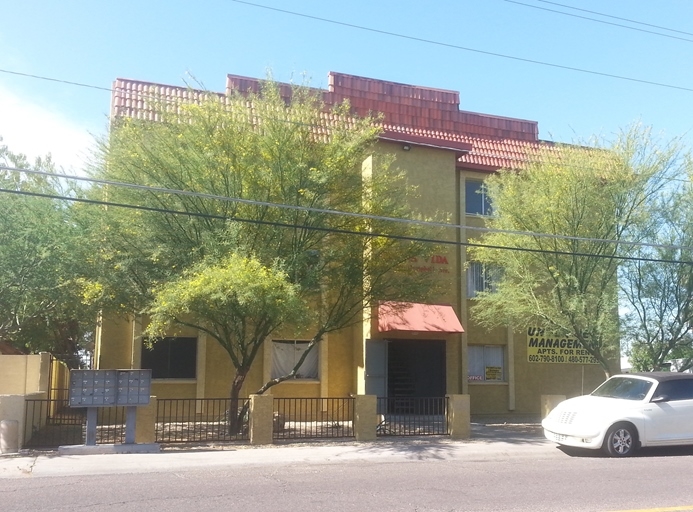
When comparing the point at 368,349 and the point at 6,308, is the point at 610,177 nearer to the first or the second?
the point at 368,349

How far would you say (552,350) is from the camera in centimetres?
2303

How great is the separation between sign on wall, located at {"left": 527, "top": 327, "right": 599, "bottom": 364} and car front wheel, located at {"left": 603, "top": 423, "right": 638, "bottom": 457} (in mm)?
9665

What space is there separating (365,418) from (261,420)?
2.21m

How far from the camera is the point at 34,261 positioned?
15.2m

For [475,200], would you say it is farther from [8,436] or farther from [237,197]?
[8,436]

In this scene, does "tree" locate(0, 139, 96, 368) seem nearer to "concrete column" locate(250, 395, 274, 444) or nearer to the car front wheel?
"concrete column" locate(250, 395, 274, 444)

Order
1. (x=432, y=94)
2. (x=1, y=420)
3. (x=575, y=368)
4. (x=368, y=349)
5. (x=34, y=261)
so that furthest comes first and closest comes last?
(x=432, y=94) < (x=575, y=368) < (x=368, y=349) < (x=34, y=261) < (x=1, y=420)

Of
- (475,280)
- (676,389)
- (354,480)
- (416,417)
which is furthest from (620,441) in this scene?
(475,280)

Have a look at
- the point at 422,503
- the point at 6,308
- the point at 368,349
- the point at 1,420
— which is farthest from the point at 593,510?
the point at 6,308

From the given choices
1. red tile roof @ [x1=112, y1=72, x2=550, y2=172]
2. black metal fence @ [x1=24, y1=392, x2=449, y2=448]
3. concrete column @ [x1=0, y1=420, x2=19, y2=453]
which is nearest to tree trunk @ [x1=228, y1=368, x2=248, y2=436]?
black metal fence @ [x1=24, y1=392, x2=449, y2=448]

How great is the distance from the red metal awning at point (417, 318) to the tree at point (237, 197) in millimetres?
1835

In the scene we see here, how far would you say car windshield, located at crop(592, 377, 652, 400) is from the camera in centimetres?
1366

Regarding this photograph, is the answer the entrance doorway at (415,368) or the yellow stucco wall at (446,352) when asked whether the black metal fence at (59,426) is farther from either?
the entrance doorway at (415,368)

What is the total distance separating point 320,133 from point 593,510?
10.5 m
